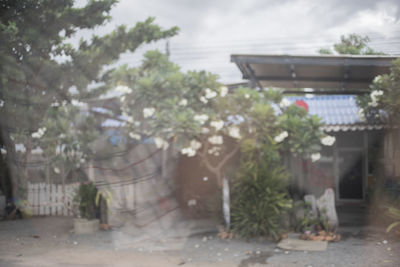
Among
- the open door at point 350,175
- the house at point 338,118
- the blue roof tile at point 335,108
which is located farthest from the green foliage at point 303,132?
the open door at point 350,175

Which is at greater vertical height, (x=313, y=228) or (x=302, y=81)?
(x=302, y=81)

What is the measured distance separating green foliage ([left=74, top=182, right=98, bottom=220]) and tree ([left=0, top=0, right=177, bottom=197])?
276cm

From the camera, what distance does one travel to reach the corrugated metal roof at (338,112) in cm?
1092

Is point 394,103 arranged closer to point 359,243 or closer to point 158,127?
point 359,243

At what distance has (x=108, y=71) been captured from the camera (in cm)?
1332

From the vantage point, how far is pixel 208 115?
878 cm

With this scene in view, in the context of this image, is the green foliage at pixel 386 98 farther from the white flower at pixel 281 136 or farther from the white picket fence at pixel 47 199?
the white picket fence at pixel 47 199

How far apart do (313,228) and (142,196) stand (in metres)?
3.73

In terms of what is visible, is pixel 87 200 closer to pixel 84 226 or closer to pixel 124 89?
pixel 84 226

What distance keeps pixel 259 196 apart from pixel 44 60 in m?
7.13

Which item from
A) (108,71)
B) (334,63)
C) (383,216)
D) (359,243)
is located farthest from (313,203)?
(108,71)

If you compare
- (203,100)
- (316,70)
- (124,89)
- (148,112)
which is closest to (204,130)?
(203,100)

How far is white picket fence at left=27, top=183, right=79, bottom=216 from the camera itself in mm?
12695

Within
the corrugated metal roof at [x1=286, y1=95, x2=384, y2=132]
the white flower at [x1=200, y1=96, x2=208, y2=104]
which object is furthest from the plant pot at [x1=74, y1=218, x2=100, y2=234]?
the corrugated metal roof at [x1=286, y1=95, x2=384, y2=132]
